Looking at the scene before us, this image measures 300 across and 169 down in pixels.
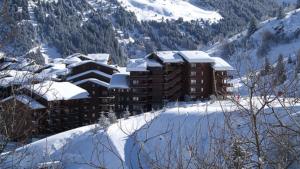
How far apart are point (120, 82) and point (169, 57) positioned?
534 centimetres

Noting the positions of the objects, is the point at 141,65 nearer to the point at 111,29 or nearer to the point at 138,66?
the point at 138,66

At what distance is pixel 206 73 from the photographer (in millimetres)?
42531

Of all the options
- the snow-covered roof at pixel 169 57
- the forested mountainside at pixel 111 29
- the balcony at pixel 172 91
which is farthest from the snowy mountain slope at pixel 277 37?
the balcony at pixel 172 91

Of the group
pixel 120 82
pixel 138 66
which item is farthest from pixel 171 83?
pixel 120 82

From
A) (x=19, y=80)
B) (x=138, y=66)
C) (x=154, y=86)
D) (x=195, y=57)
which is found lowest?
(x=154, y=86)

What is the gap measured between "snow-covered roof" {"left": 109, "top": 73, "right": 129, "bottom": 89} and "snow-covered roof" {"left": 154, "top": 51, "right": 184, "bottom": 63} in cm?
388

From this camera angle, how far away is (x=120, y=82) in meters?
44.1

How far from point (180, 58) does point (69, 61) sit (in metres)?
22.5

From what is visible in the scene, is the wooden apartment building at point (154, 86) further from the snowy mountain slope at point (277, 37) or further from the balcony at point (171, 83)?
the snowy mountain slope at point (277, 37)

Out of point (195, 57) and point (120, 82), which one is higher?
point (195, 57)

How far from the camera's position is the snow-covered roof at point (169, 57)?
41375mm

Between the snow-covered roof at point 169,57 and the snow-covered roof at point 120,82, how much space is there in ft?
A: 12.7

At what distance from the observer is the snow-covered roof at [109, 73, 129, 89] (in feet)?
141

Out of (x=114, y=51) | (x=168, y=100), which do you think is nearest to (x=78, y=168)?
(x=168, y=100)
